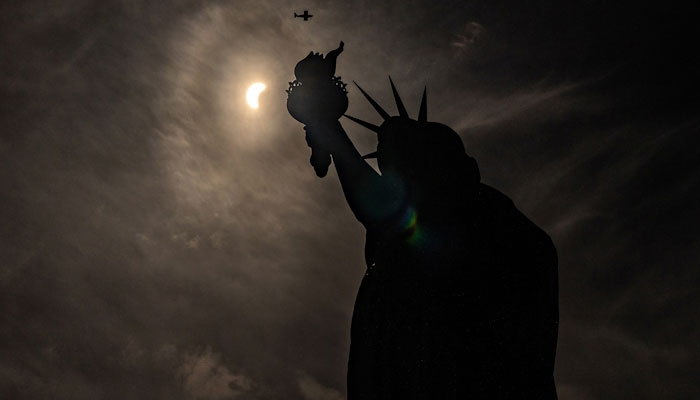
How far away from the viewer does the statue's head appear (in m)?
6.97

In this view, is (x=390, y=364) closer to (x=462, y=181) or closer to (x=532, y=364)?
(x=532, y=364)

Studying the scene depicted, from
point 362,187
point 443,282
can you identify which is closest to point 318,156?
point 362,187

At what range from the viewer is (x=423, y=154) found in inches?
281

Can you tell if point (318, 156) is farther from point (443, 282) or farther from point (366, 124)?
point (443, 282)

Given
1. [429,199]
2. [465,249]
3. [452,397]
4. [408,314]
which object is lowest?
[452,397]

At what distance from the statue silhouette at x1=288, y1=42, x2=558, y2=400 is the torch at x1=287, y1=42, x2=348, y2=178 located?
601mm

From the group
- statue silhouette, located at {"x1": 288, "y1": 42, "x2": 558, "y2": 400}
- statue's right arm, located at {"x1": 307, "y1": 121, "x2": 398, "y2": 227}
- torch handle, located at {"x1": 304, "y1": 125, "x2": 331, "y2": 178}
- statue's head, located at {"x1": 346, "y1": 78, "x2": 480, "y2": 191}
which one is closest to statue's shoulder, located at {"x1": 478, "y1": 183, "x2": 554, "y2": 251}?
statue silhouette, located at {"x1": 288, "y1": 42, "x2": 558, "y2": 400}

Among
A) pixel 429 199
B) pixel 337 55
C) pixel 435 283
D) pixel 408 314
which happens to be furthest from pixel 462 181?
pixel 337 55

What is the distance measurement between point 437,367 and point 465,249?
1345 mm

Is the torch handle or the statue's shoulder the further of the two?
the torch handle

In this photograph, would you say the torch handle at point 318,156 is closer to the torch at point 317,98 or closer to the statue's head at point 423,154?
the torch at point 317,98

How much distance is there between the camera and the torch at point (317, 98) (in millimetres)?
7957

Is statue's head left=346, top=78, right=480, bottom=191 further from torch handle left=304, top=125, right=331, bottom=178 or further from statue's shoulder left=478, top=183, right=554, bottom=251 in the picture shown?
torch handle left=304, top=125, right=331, bottom=178

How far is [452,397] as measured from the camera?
19.1 feet
